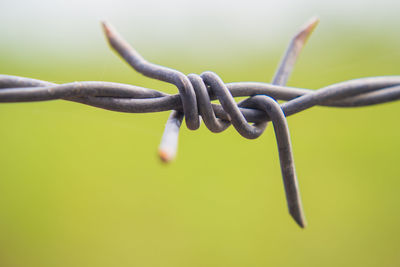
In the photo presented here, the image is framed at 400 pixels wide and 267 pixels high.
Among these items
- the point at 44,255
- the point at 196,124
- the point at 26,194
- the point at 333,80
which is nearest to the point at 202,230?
the point at 44,255

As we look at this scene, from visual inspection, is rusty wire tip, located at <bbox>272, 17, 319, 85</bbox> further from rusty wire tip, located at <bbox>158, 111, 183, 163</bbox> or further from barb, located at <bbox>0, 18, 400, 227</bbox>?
rusty wire tip, located at <bbox>158, 111, 183, 163</bbox>

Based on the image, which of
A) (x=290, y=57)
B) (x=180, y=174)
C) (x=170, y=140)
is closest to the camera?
(x=170, y=140)

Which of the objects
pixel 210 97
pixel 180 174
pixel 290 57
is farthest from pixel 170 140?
pixel 180 174

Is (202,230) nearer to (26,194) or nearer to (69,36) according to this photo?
(26,194)

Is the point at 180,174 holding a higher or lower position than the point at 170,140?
higher

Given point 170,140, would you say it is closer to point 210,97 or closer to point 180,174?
point 210,97

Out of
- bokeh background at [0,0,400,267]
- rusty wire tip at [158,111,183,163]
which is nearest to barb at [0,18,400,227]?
rusty wire tip at [158,111,183,163]

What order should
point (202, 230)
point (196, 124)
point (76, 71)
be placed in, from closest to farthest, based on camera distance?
point (196, 124), point (202, 230), point (76, 71)
